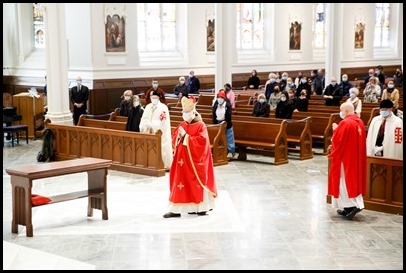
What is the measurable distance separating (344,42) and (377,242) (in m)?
25.2

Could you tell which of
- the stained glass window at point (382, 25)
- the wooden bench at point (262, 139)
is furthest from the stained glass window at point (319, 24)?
the wooden bench at point (262, 139)

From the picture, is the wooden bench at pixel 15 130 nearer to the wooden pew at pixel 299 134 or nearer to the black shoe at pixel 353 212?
the wooden pew at pixel 299 134

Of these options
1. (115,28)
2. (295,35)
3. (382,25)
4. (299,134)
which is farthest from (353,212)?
(382,25)

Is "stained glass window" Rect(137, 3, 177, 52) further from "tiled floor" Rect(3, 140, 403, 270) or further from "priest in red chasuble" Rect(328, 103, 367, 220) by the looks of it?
"priest in red chasuble" Rect(328, 103, 367, 220)

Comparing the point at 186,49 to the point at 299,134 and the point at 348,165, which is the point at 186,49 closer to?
the point at 299,134

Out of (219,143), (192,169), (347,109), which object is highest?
(347,109)

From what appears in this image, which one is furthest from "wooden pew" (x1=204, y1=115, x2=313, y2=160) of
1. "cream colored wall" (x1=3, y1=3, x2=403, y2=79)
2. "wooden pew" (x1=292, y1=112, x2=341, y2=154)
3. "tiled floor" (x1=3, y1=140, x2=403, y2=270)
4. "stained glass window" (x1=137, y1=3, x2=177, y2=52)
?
"stained glass window" (x1=137, y1=3, x2=177, y2=52)

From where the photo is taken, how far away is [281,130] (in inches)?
572

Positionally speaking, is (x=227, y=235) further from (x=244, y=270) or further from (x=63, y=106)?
(x=63, y=106)

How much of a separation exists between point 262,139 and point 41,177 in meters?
7.23

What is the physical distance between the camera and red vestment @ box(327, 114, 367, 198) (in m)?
9.67

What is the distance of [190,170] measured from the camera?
384 inches

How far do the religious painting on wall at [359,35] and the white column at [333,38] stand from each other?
11.0 metres

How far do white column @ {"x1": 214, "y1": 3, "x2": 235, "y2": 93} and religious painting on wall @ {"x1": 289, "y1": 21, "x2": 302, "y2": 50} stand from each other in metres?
12.0
